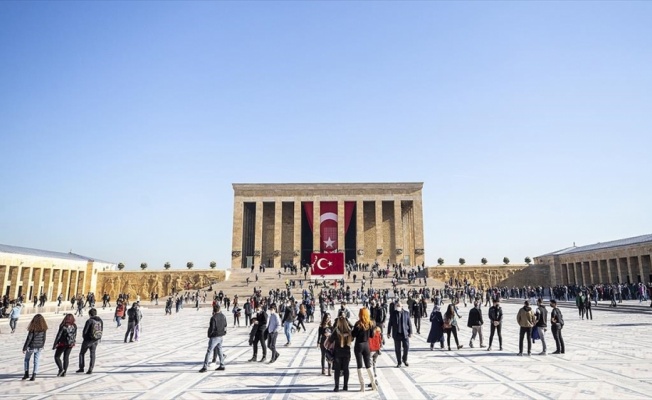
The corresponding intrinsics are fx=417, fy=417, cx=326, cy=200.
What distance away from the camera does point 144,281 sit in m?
48.2

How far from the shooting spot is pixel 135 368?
343 inches

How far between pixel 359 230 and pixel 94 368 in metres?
45.0

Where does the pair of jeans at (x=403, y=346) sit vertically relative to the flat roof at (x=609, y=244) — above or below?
below

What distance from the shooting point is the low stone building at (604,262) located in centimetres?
3397

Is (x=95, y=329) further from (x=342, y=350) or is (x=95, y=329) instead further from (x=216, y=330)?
(x=342, y=350)

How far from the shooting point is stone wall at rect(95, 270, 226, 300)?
157ft

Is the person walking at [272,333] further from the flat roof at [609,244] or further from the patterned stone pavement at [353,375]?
the flat roof at [609,244]

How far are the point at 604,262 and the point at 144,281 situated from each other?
48.2 meters

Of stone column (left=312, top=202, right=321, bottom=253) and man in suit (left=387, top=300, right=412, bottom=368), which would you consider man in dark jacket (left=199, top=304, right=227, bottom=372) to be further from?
stone column (left=312, top=202, right=321, bottom=253)

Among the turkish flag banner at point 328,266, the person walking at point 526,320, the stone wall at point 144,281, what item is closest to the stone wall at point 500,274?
the turkish flag banner at point 328,266

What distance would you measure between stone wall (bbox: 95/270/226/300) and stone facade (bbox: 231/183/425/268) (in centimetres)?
614

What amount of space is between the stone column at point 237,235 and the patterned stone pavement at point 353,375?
39.1 metres

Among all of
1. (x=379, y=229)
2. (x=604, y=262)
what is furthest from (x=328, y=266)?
(x=604, y=262)

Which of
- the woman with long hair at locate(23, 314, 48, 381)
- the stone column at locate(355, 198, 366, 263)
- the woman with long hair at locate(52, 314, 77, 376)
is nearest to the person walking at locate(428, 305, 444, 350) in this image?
the woman with long hair at locate(52, 314, 77, 376)
